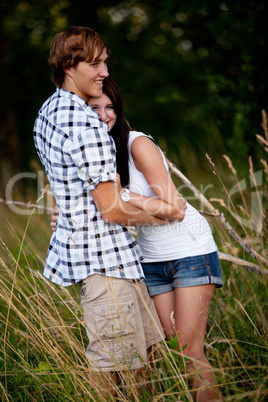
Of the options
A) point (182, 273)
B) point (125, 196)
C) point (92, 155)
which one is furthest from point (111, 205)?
point (182, 273)

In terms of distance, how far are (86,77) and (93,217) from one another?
0.68 m

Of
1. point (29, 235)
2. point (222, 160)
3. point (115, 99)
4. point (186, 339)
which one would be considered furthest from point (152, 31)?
point (186, 339)

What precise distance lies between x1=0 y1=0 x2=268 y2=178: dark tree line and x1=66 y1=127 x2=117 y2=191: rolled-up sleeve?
4.02 m

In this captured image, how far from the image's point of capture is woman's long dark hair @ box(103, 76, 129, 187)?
7.64 feet

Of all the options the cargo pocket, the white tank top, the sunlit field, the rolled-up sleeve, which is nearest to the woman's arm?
the white tank top

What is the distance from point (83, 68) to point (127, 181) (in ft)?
2.02

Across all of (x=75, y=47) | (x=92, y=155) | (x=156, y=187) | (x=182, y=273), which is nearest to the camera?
(x=92, y=155)

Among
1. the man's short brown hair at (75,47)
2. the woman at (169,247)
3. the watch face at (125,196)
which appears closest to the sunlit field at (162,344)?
the woman at (169,247)

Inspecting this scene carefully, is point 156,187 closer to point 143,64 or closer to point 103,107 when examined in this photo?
point 103,107

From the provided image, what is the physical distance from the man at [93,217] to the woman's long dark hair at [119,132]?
0.24 metres

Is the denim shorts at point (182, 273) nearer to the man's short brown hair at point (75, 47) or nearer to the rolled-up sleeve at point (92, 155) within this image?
the rolled-up sleeve at point (92, 155)

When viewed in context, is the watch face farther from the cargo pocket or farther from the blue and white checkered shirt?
the cargo pocket

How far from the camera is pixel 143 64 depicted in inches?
416

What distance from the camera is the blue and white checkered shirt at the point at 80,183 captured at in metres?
1.97
